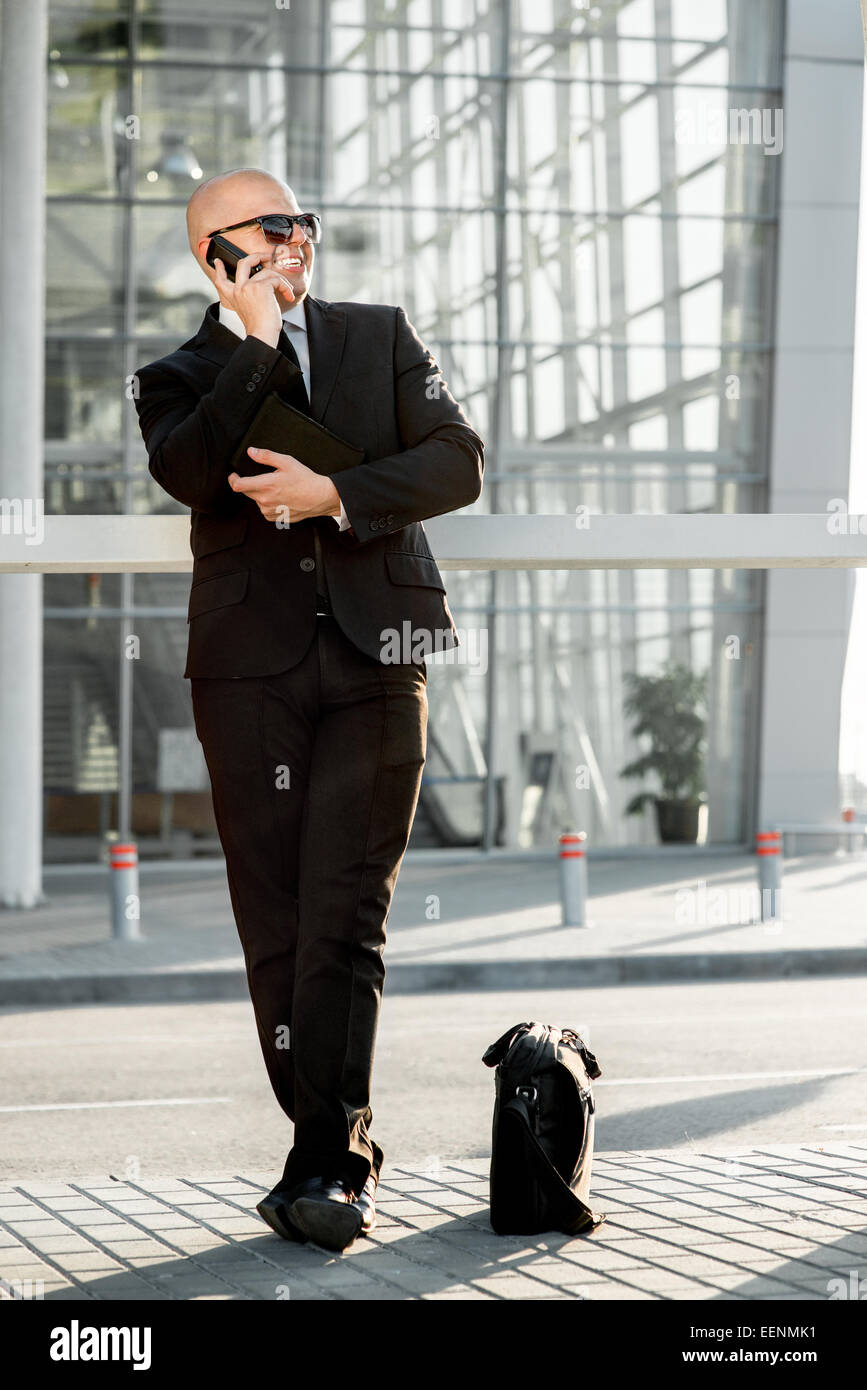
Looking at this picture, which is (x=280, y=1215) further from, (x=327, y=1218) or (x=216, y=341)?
(x=216, y=341)

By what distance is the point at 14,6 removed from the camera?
11859mm

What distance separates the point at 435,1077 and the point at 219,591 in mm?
3589

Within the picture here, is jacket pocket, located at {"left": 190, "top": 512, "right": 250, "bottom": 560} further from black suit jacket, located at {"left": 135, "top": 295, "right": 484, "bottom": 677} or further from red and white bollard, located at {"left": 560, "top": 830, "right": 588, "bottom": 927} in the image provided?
red and white bollard, located at {"left": 560, "top": 830, "right": 588, "bottom": 927}

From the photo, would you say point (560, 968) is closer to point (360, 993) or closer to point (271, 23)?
point (360, 993)

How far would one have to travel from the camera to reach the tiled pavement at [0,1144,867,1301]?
112 inches

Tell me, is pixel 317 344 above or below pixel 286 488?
above

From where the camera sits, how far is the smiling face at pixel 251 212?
3182 mm

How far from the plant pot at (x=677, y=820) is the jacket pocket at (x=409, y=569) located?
1560cm

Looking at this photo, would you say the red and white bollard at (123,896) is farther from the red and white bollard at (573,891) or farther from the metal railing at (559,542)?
the metal railing at (559,542)

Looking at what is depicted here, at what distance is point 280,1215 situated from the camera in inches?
125

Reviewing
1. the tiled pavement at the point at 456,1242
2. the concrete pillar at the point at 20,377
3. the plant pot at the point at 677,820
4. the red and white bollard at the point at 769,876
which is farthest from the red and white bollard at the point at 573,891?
the tiled pavement at the point at 456,1242

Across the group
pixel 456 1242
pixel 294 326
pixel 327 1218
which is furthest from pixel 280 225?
pixel 456 1242

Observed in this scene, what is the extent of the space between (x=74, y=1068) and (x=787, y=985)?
4.42 meters

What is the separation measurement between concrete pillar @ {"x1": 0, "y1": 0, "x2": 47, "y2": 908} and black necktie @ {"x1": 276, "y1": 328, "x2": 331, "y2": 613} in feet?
31.2
